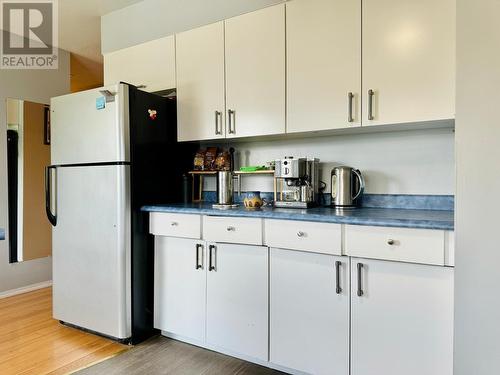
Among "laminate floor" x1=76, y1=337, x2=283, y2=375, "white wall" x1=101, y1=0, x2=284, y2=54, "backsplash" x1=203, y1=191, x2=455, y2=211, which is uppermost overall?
"white wall" x1=101, y1=0, x2=284, y2=54

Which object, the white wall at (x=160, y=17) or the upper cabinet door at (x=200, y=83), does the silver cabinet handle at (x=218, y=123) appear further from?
the white wall at (x=160, y=17)

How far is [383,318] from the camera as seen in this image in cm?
157

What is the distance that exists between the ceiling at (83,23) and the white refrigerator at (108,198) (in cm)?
94

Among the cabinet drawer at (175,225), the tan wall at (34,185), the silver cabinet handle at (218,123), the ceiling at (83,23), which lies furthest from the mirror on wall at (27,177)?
the silver cabinet handle at (218,123)

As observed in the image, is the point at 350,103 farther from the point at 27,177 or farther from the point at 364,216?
the point at 27,177

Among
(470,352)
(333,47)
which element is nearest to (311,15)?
(333,47)

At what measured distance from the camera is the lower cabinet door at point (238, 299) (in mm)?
1903

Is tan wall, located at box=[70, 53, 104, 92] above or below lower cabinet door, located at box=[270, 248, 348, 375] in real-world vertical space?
above

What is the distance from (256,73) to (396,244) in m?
1.36

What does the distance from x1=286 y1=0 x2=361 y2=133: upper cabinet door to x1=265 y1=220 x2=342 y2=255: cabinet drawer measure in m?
0.62

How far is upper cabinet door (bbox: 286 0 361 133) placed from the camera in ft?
6.22

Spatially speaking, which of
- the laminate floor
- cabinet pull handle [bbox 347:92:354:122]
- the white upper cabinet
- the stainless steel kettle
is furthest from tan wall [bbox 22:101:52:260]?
cabinet pull handle [bbox 347:92:354:122]

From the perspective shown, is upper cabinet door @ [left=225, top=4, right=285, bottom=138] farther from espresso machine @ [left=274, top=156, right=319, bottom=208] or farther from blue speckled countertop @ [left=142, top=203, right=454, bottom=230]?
blue speckled countertop @ [left=142, top=203, right=454, bottom=230]

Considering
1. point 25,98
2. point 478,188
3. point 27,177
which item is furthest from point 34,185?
point 478,188
